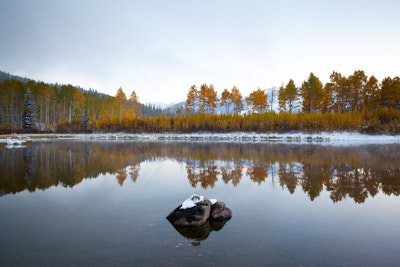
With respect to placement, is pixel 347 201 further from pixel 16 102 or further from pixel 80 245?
pixel 16 102

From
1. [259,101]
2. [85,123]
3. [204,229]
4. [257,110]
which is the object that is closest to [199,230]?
[204,229]

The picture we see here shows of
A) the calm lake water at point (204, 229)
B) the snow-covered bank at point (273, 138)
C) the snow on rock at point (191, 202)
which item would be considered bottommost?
the calm lake water at point (204, 229)

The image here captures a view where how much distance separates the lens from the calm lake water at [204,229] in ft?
18.3

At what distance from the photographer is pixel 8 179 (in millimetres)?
13586

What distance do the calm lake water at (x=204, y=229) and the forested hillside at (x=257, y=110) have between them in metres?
37.5

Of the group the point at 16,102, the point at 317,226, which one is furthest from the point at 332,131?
the point at 16,102

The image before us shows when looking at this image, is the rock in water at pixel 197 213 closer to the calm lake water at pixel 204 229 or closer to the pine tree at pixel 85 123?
the calm lake water at pixel 204 229

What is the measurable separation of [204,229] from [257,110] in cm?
6970

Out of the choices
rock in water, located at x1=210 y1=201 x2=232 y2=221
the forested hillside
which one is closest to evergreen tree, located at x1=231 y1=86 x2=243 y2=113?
the forested hillside

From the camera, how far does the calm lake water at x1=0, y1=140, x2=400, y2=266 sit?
557cm

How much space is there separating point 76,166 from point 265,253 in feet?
52.9

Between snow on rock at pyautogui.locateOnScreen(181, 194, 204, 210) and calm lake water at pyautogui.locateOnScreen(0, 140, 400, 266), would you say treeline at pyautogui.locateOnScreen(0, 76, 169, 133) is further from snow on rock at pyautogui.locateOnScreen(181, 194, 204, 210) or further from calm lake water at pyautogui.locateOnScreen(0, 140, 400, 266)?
snow on rock at pyautogui.locateOnScreen(181, 194, 204, 210)

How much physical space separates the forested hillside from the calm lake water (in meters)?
37.5

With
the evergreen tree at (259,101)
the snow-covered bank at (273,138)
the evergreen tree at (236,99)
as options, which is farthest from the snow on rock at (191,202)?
the evergreen tree at (236,99)
